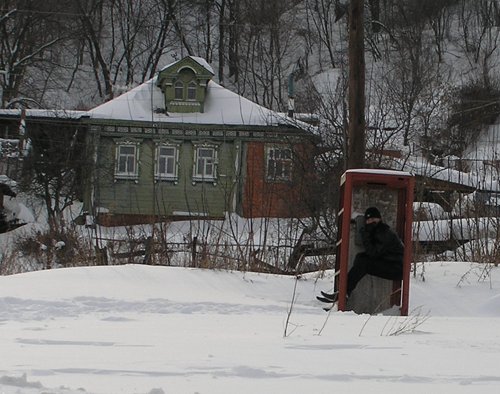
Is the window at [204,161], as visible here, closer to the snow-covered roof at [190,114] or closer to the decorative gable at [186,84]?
the snow-covered roof at [190,114]

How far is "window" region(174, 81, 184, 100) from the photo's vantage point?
113 ft

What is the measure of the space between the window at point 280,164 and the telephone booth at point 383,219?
8.69 meters

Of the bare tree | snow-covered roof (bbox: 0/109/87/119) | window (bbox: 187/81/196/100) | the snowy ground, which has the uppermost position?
the bare tree

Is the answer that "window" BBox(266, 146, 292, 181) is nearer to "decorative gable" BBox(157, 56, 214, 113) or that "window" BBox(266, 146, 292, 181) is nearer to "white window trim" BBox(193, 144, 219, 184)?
"white window trim" BBox(193, 144, 219, 184)

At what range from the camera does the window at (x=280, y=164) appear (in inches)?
803

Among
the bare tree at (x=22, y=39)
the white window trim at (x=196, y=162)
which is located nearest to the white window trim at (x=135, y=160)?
the white window trim at (x=196, y=162)

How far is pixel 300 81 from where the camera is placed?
195 ft

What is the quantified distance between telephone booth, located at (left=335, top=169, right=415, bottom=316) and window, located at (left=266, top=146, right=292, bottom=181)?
28.5ft

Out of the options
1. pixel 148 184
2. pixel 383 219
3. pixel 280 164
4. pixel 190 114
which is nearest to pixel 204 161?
pixel 190 114

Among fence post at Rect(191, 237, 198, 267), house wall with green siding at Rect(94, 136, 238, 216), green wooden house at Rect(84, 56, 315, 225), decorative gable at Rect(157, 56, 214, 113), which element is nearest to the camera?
fence post at Rect(191, 237, 198, 267)

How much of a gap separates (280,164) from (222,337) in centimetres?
1534

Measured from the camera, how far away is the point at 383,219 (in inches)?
439

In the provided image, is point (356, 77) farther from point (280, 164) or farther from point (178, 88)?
point (178, 88)

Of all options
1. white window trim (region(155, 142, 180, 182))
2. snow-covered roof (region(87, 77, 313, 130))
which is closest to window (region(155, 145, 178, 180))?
white window trim (region(155, 142, 180, 182))
